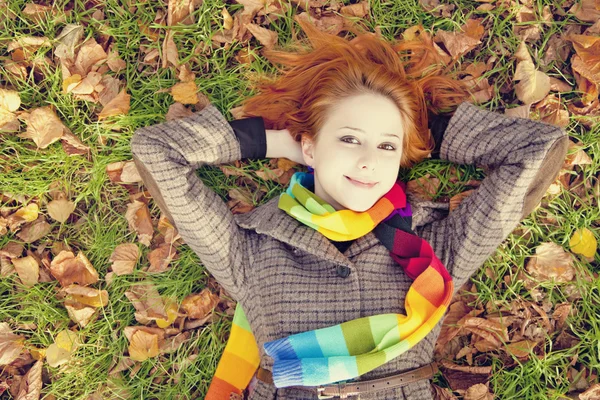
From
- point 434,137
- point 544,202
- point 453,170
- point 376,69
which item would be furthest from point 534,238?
point 376,69

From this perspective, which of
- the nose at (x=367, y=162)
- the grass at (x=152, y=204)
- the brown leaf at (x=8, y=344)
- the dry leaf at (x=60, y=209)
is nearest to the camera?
the nose at (x=367, y=162)

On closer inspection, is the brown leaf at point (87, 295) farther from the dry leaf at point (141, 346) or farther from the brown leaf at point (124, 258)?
the dry leaf at point (141, 346)

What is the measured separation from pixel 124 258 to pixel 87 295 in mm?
290

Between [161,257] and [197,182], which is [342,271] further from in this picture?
[161,257]

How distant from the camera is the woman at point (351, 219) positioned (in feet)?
7.97

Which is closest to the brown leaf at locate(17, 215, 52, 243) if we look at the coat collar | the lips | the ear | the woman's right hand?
the coat collar

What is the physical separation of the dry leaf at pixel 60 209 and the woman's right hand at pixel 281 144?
126cm

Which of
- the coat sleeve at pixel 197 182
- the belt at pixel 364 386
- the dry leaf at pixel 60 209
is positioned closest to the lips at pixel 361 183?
the coat sleeve at pixel 197 182

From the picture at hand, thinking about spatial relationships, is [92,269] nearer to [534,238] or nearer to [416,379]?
[416,379]

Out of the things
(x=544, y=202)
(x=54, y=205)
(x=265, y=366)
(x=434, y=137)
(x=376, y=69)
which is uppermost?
(x=376, y=69)

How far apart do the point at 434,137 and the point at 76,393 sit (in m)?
2.43

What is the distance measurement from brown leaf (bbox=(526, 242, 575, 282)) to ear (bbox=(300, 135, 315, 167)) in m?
1.31

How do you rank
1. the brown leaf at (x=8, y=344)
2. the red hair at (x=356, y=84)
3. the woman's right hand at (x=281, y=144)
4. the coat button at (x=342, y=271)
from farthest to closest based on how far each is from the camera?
the brown leaf at (x=8, y=344)
the woman's right hand at (x=281, y=144)
the red hair at (x=356, y=84)
the coat button at (x=342, y=271)

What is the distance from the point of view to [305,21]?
9.85 feet
